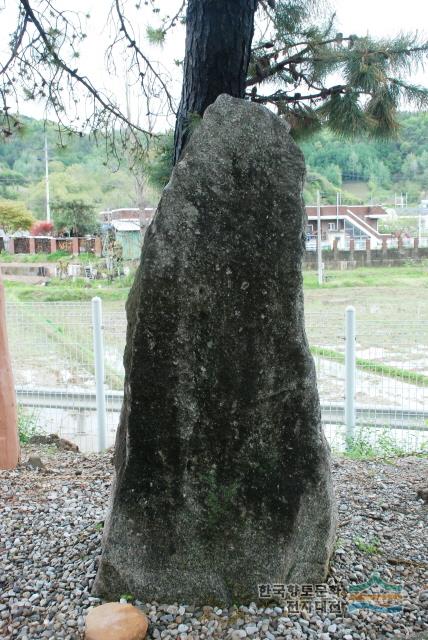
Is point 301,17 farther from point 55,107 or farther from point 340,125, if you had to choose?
point 55,107

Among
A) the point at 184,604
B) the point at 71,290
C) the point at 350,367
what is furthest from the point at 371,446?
the point at 71,290

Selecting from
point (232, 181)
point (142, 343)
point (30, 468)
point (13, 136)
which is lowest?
point (30, 468)

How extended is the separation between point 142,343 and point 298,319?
61 cm

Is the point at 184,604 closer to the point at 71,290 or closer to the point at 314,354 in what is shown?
the point at 314,354

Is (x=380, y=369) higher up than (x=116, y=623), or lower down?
higher up

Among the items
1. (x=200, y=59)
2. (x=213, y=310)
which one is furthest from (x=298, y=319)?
(x=200, y=59)

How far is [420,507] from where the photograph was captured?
3205mm

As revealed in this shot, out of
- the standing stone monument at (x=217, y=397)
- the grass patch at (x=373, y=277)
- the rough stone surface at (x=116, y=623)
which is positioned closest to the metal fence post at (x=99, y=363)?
the standing stone monument at (x=217, y=397)

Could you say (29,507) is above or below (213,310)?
below

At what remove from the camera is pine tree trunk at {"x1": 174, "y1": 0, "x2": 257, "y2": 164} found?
278 cm

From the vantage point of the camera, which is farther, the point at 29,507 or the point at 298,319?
the point at 29,507

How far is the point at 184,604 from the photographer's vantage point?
2258 millimetres

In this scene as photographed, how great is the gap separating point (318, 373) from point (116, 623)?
3.92 meters

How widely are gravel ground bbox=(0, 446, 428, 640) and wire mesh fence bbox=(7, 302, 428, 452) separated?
62.9 inches
